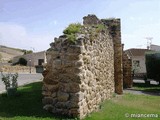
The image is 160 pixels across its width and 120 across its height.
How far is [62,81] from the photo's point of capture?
26.3 feet

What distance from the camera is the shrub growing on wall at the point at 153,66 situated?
2900cm

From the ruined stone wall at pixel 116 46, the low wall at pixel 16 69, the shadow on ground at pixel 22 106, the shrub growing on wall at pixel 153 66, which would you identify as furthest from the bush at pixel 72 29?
the low wall at pixel 16 69

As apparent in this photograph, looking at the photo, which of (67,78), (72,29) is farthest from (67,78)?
(72,29)

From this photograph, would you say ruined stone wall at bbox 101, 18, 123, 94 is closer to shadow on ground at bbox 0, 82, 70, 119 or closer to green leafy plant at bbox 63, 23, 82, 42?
shadow on ground at bbox 0, 82, 70, 119

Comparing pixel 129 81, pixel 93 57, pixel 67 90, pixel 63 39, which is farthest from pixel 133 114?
pixel 129 81

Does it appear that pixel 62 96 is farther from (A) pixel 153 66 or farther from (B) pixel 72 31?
(A) pixel 153 66

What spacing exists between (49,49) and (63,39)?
500 millimetres

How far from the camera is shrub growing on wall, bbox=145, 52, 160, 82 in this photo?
29.0 m

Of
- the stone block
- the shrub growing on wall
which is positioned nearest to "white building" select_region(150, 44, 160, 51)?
the shrub growing on wall

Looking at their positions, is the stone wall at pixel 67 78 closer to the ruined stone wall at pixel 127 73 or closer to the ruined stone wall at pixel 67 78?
the ruined stone wall at pixel 67 78

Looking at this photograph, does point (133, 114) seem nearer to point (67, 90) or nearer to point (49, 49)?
point (67, 90)

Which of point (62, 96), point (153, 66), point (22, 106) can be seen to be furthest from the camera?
point (153, 66)

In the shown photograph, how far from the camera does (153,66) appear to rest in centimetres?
2938

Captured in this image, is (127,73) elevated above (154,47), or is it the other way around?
(154,47)
